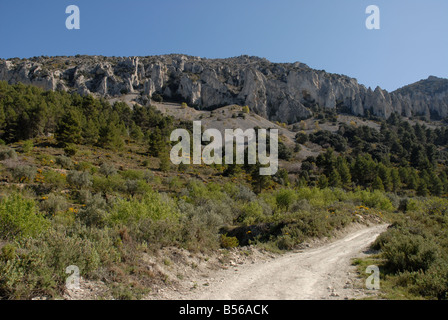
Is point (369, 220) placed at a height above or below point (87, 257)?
below

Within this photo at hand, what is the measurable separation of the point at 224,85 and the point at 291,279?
143 meters

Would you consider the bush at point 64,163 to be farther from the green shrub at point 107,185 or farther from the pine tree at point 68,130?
the pine tree at point 68,130

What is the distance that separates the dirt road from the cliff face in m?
126

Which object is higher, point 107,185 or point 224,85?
point 224,85

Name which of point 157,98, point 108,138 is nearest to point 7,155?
point 108,138

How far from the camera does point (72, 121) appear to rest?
150 feet

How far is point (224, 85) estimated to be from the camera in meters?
143

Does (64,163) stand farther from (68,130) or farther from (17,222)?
(17,222)

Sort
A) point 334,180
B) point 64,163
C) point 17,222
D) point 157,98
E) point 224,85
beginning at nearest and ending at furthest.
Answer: point 17,222
point 64,163
point 334,180
point 157,98
point 224,85

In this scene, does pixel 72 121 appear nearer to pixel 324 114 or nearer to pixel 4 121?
pixel 4 121

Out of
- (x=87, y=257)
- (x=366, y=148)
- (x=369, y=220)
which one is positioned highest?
(x=366, y=148)

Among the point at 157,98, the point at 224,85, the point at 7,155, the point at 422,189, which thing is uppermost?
the point at 224,85
